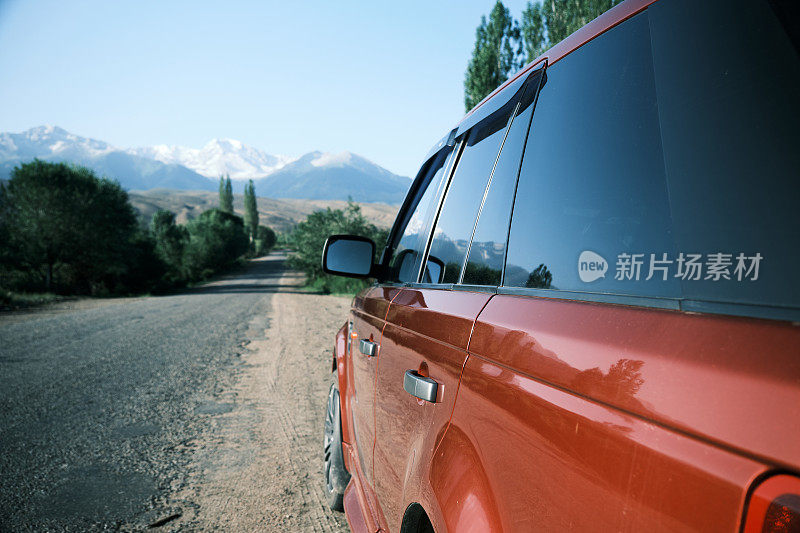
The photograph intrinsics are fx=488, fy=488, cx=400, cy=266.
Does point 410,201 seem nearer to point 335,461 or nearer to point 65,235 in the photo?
point 335,461

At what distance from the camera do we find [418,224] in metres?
2.50

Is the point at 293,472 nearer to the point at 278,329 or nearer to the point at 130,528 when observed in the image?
the point at 130,528

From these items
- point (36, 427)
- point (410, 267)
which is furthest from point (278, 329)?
point (410, 267)

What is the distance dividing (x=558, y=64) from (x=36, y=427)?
557 centimetres

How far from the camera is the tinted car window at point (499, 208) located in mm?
1436

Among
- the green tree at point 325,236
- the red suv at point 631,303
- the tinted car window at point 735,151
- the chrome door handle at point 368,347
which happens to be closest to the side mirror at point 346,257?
the chrome door handle at point 368,347

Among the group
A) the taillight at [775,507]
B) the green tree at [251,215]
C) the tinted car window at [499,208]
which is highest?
the green tree at [251,215]

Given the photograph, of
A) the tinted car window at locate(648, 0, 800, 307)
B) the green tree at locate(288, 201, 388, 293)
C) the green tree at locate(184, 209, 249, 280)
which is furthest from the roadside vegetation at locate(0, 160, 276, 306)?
the tinted car window at locate(648, 0, 800, 307)

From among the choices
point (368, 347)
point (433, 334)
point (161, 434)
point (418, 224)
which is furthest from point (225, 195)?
point (433, 334)

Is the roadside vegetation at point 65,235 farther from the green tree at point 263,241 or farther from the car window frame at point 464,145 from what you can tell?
the green tree at point 263,241

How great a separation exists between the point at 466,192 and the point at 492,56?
21.7m

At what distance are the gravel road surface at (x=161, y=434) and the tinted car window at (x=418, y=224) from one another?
1734 millimetres

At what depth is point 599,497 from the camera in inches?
29.8

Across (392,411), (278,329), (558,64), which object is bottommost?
(278,329)
